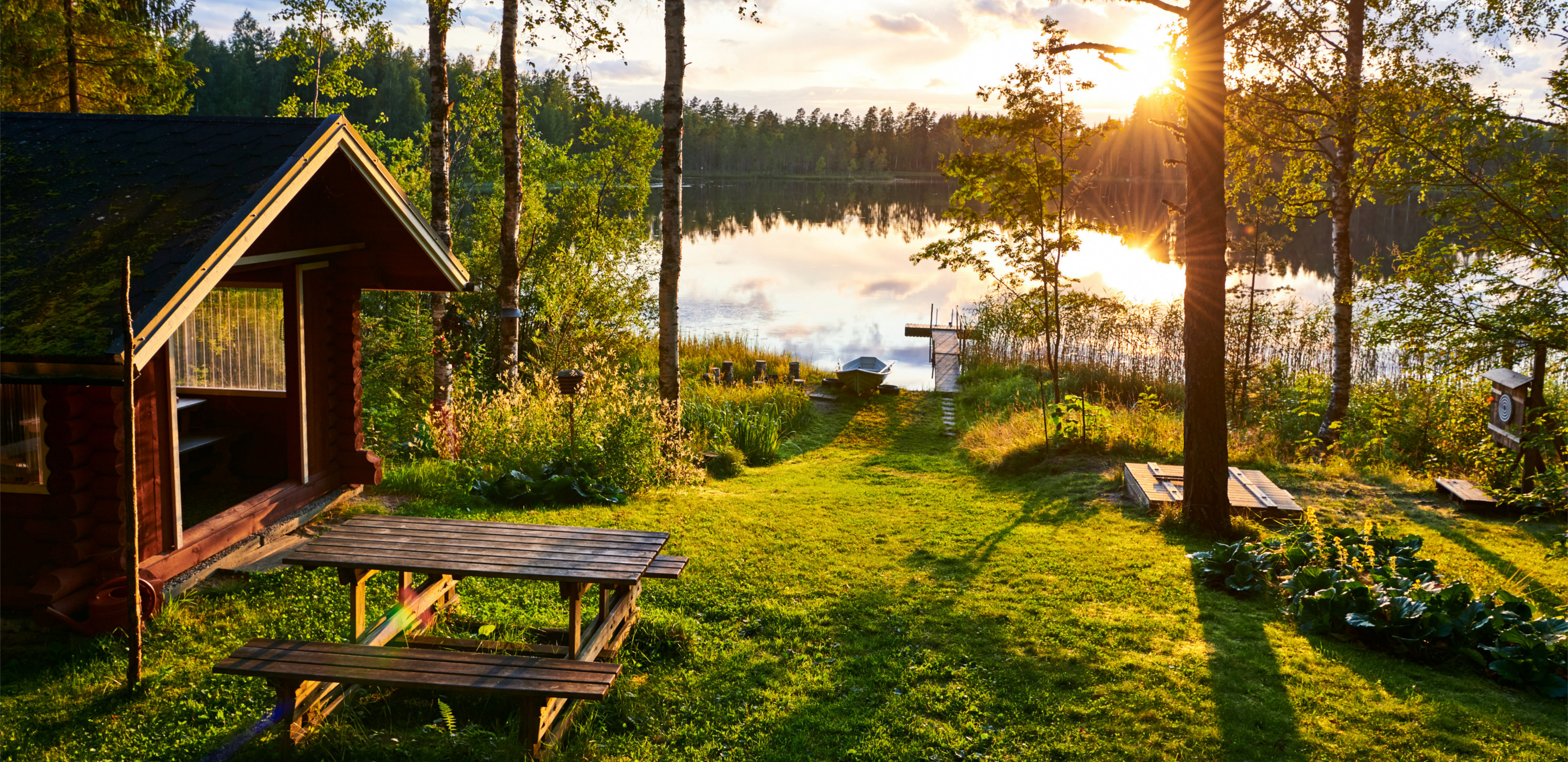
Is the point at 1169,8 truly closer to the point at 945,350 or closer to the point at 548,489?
the point at 548,489

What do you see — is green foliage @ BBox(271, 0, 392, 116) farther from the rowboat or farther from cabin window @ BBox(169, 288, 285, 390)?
the rowboat

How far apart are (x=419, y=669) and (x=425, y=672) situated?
31 millimetres

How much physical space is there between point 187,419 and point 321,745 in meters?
5.49

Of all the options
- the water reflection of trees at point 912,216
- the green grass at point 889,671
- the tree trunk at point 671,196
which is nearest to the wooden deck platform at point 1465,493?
the green grass at point 889,671

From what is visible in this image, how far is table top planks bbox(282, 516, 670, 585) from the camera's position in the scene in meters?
4.44

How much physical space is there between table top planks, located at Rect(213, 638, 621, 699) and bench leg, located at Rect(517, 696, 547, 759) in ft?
0.52

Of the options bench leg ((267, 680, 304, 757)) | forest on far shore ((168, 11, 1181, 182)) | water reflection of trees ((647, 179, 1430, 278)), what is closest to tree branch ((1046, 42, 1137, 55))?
bench leg ((267, 680, 304, 757))

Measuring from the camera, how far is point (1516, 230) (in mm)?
7406

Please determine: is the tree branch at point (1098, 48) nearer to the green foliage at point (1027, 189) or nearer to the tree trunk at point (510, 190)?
the green foliage at point (1027, 189)

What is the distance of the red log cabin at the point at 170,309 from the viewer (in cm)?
477

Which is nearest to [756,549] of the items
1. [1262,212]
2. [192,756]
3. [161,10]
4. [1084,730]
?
[1084,730]

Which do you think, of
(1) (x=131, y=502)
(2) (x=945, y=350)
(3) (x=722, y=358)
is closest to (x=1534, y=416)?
(1) (x=131, y=502)

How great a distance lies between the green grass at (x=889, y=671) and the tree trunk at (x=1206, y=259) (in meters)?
0.75

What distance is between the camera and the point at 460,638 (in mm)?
5234
